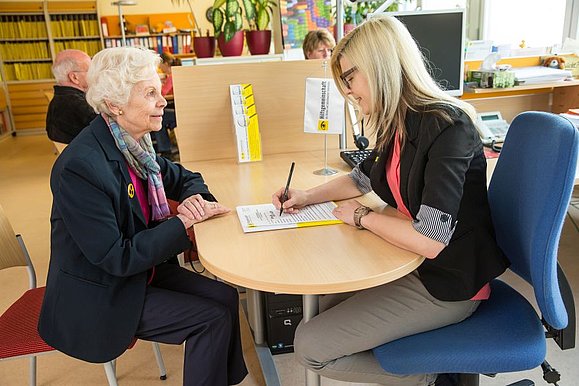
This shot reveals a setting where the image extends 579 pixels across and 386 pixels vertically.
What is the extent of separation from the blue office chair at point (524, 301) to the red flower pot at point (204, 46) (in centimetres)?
168

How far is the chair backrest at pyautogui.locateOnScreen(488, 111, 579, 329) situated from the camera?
107cm

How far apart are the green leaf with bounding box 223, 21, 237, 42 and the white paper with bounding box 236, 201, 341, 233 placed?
1311 millimetres

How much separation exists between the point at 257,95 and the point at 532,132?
1172 mm

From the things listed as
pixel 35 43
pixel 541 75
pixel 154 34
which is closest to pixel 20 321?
pixel 541 75

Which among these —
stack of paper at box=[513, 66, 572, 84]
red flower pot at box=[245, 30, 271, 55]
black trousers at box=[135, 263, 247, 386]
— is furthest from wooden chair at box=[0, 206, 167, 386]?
stack of paper at box=[513, 66, 572, 84]

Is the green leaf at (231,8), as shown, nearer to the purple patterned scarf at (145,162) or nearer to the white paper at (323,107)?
the white paper at (323,107)

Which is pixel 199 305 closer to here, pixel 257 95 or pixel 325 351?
pixel 325 351

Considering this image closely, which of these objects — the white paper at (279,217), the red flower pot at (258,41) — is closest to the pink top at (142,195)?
the white paper at (279,217)

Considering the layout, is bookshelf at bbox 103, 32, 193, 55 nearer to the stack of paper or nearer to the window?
the window

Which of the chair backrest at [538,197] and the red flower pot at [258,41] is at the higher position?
the red flower pot at [258,41]

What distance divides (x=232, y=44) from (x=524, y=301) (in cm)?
181

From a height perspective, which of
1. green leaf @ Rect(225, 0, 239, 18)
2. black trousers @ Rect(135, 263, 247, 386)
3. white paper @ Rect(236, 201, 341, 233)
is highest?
green leaf @ Rect(225, 0, 239, 18)

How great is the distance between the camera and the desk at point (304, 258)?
1.01m

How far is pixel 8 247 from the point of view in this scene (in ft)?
5.35
